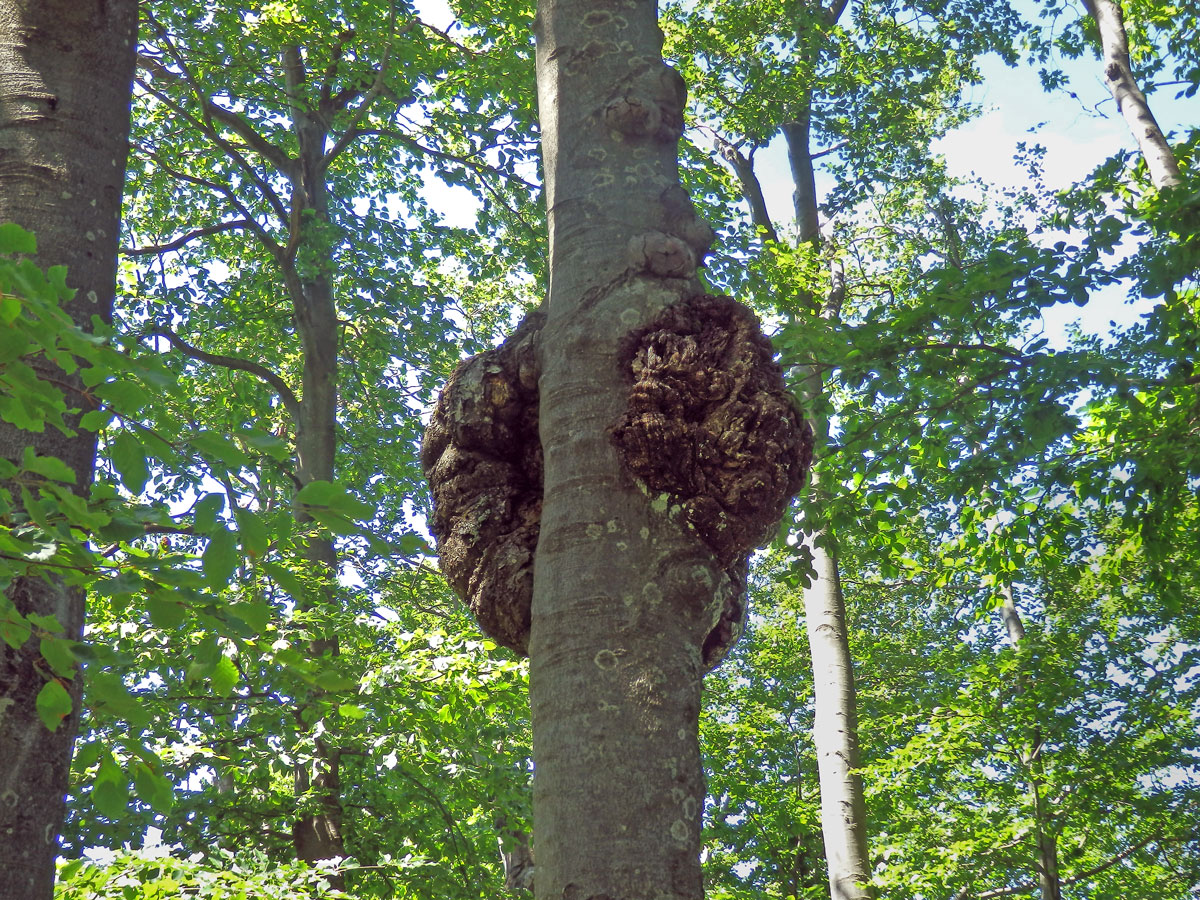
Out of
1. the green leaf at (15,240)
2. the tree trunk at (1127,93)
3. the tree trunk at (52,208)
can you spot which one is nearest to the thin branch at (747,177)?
the tree trunk at (1127,93)

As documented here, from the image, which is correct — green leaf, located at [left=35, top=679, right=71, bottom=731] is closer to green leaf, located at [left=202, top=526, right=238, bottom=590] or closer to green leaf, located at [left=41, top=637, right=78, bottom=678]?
green leaf, located at [left=41, top=637, right=78, bottom=678]

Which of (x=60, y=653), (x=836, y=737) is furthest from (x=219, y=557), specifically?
(x=836, y=737)

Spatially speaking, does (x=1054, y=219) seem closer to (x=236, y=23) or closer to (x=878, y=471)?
(x=878, y=471)

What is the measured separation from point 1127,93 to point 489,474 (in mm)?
11760

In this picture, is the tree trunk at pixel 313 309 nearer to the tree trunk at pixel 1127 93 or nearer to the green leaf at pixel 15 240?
the green leaf at pixel 15 240

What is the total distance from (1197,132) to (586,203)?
5276 millimetres

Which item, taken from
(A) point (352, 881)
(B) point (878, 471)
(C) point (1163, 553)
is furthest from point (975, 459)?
(A) point (352, 881)

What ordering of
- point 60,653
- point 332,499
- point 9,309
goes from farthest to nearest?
point 60,653 < point 332,499 < point 9,309

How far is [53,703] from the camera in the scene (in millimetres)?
2064

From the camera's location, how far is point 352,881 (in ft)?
28.5

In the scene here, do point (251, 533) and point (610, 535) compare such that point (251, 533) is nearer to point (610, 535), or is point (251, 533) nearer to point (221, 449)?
point (221, 449)

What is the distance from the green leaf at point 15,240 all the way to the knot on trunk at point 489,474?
1.15m

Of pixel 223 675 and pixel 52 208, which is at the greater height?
pixel 52 208

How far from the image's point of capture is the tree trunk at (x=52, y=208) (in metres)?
2.59
